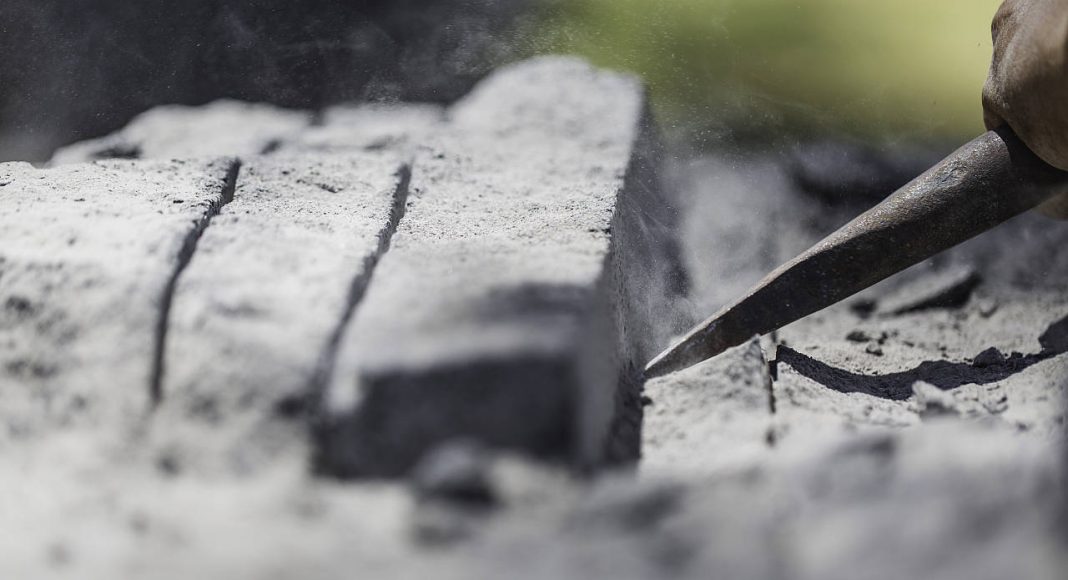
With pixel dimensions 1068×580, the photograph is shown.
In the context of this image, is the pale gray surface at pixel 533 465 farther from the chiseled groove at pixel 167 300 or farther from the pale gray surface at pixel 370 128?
the pale gray surface at pixel 370 128

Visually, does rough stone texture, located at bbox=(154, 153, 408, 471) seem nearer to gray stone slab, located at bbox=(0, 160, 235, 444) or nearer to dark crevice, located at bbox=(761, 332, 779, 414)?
gray stone slab, located at bbox=(0, 160, 235, 444)

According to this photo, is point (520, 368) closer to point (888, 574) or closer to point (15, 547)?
point (888, 574)

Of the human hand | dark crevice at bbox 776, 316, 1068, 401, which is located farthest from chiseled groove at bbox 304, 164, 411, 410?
the human hand

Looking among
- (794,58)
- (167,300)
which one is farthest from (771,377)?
(794,58)

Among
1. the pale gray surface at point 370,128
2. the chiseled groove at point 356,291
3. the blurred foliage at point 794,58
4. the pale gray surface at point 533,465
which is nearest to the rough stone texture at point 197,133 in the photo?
the pale gray surface at point 370,128

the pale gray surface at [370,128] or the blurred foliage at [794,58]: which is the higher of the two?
the blurred foliage at [794,58]
